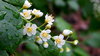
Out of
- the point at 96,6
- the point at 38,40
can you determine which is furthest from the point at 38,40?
the point at 96,6

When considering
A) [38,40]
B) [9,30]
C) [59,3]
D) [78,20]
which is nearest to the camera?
[9,30]

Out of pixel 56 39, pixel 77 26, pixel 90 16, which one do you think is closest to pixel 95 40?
pixel 90 16

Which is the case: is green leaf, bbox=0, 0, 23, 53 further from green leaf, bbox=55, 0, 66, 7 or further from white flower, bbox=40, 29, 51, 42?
green leaf, bbox=55, 0, 66, 7

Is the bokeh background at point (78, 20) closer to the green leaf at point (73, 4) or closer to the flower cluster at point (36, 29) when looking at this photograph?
the green leaf at point (73, 4)

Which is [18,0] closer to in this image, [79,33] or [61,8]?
[61,8]

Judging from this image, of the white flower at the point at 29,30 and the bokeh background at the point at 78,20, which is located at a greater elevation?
the bokeh background at the point at 78,20

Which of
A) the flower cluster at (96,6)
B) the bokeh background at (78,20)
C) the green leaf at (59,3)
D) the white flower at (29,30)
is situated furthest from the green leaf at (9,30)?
the flower cluster at (96,6)

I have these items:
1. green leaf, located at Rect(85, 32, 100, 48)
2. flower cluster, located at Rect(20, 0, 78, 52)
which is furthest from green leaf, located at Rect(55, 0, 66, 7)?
flower cluster, located at Rect(20, 0, 78, 52)

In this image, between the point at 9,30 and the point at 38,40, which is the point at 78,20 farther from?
the point at 9,30
